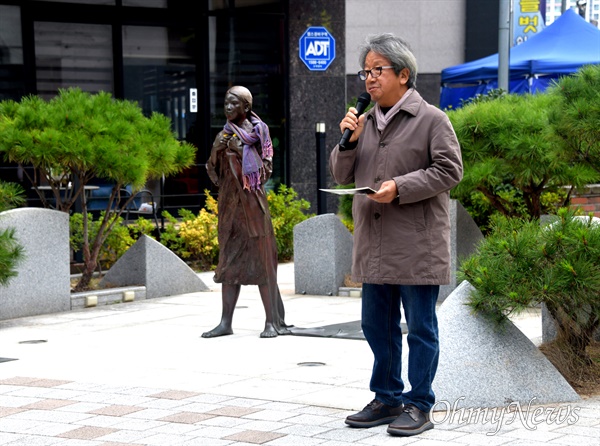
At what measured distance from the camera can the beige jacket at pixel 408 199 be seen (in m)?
5.81

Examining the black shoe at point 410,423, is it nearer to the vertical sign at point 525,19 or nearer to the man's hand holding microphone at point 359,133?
the man's hand holding microphone at point 359,133

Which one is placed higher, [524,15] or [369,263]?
[524,15]

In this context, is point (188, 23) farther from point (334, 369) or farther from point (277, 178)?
point (334, 369)

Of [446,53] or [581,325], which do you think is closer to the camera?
[581,325]

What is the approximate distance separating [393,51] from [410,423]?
1.93 meters

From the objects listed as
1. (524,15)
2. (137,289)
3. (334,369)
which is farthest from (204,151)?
(334,369)

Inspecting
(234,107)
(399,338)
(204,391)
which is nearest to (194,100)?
(234,107)

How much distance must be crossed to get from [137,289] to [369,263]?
667 cm

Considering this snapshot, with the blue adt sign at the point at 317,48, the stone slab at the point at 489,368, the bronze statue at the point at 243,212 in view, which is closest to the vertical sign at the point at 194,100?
the blue adt sign at the point at 317,48

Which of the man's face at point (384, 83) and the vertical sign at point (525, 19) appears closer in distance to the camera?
the man's face at point (384, 83)

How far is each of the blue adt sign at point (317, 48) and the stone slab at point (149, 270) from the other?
752 centimetres

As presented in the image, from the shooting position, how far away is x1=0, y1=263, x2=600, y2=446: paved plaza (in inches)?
235

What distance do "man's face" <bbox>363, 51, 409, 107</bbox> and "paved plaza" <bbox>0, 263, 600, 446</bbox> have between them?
1749mm

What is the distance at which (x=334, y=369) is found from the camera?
789cm
